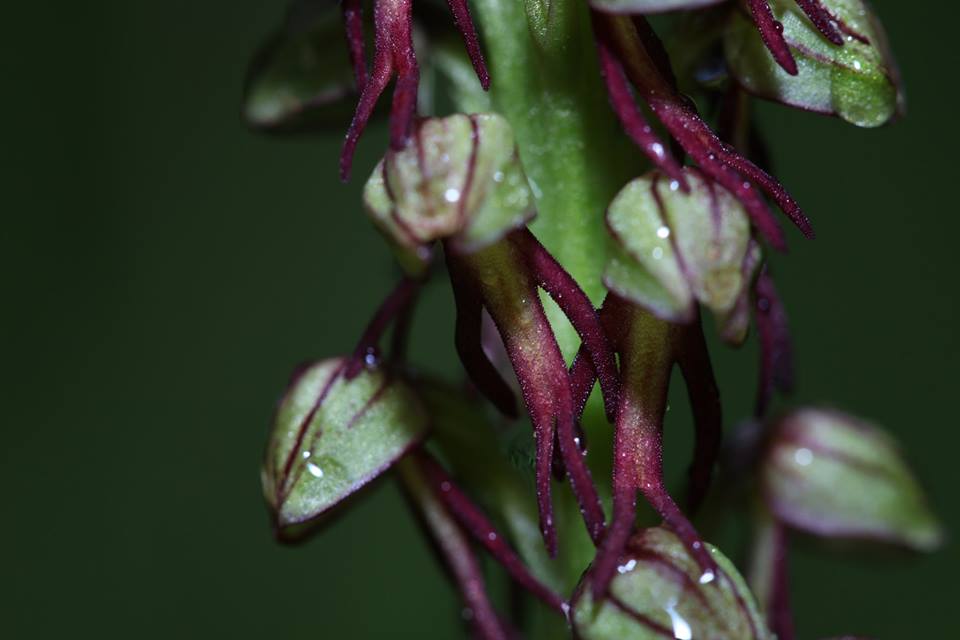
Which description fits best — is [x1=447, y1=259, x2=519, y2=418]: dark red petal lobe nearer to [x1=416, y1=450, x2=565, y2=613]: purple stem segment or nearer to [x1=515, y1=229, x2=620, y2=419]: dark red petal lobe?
[x1=515, y1=229, x2=620, y2=419]: dark red petal lobe

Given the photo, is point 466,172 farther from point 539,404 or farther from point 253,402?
point 253,402

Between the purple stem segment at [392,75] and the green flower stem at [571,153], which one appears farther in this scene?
the green flower stem at [571,153]

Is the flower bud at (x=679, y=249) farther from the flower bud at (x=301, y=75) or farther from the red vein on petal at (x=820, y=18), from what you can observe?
the flower bud at (x=301, y=75)

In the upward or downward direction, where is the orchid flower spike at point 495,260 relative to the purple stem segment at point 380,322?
upward

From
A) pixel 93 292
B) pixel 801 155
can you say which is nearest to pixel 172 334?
pixel 93 292

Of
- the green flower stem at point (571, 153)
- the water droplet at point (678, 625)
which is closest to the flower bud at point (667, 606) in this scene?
the water droplet at point (678, 625)

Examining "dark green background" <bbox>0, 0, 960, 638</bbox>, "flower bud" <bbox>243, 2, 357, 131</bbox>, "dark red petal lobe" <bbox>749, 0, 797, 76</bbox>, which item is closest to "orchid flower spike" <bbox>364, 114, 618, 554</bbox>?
"dark red petal lobe" <bbox>749, 0, 797, 76</bbox>

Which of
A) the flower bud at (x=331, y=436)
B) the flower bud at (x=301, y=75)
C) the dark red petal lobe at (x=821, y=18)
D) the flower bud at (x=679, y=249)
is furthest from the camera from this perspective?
the flower bud at (x=301, y=75)
